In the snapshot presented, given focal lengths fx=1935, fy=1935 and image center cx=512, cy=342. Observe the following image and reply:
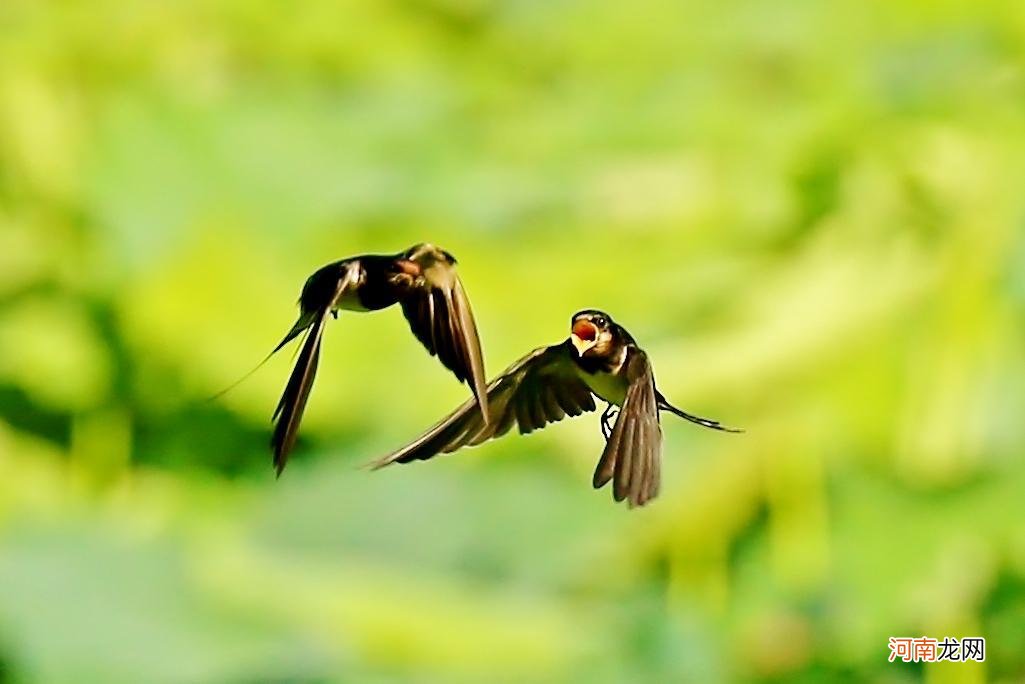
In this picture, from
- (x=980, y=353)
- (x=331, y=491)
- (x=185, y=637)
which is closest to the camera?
(x=185, y=637)

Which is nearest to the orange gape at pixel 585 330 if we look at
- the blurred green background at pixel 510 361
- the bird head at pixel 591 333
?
the bird head at pixel 591 333

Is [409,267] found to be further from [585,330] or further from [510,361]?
[510,361]

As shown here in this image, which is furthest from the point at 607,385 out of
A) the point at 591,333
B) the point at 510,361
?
the point at 510,361

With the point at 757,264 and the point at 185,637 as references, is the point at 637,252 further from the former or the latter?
the point at 185,637

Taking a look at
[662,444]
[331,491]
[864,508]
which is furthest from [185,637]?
[662,444]

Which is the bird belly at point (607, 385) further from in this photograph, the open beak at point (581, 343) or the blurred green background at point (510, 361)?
the blurred green background at point (510, 361)

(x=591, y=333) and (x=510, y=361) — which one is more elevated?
(x=510, y=361)

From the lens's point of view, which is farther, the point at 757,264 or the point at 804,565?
the point at 757,264
